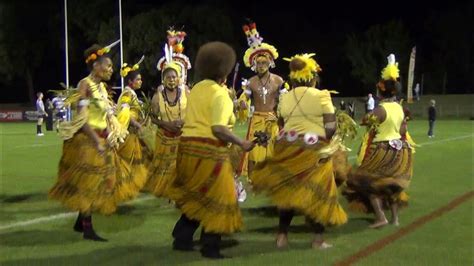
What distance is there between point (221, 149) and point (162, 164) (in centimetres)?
280

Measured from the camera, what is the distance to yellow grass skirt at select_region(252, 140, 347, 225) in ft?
22.9

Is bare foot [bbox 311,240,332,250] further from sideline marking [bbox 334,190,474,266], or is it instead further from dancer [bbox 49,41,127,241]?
dancer [bbox 49,41,127,241]

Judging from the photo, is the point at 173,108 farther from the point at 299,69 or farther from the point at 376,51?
the point at 376,51

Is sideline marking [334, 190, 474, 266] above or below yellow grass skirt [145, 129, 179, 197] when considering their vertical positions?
below

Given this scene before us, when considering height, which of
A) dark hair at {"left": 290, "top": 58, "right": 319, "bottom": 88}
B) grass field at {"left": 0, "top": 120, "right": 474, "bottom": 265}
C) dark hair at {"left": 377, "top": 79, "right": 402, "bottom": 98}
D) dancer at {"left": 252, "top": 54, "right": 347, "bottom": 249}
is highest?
dark hair at {"left": 290, "top": 58, "right": 319, "bottom": 88}

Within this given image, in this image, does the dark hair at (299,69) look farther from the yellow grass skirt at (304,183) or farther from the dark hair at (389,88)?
the dark hair at (389,88)

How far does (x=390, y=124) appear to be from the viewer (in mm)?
8508

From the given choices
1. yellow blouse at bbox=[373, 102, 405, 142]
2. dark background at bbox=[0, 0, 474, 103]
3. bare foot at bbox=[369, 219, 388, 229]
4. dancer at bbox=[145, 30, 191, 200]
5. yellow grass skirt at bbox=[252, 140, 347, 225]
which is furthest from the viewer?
dark background at bbox=[0, 0, 474, 103]

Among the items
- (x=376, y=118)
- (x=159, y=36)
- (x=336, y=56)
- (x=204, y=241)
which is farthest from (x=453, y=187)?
(x=336, y=56)

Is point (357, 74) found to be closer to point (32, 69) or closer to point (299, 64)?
point (32, 69)

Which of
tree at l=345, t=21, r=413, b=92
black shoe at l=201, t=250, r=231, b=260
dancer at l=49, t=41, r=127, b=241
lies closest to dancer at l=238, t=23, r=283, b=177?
dancer at l=49, t=41, r=127, b=241

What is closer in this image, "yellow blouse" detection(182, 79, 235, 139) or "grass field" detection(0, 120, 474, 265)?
"yellow blouse" detection(182, 79, 235, 139)

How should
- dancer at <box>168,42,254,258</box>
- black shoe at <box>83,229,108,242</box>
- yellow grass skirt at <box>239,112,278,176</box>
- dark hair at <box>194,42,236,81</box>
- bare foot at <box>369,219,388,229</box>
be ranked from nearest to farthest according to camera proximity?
dancer at <box>168,42,254,258</box> < dark hair at <box>194,42,236,81</box> < black shoe at <box>83,229,108,242</box> < bare foot at <box>369,219,388,229</box> < yellow grass skirt at <box>239,112,278,176</box>

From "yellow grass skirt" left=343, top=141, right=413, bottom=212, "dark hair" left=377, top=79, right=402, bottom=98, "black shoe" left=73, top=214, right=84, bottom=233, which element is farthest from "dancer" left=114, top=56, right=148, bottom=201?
"dark hair" left=377, top=79, right=402, bottom=98
